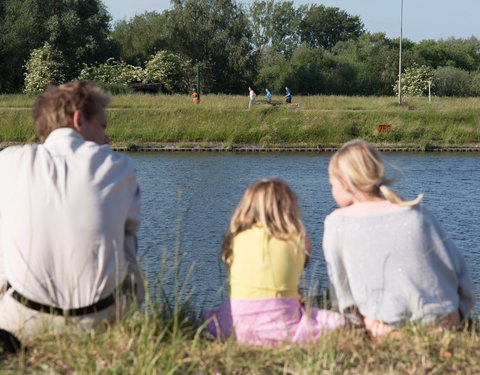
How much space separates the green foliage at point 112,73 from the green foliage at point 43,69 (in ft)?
4.36

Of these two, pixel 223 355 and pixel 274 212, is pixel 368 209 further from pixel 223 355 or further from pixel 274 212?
pixel 223 355

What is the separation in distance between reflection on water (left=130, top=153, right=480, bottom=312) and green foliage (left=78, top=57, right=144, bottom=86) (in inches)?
612

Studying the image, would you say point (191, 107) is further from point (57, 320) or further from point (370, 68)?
point (370, 68)

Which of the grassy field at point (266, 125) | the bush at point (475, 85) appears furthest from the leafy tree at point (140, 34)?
the grassy field at point (266, 125)

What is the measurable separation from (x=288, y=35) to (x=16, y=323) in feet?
315

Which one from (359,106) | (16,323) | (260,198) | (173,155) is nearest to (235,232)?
(260,198)

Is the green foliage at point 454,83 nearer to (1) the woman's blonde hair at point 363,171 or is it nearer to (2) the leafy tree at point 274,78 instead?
(2) the leafy tree at point 274,78

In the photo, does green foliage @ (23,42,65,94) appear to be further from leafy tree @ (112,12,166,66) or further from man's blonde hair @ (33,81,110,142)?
man's blonde hair @ (33,81,110,142)

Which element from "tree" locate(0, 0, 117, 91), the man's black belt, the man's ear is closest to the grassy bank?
the man's black belt

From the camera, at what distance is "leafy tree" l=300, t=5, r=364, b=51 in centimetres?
9931

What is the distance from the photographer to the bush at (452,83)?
6306cm

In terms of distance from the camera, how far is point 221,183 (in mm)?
22234

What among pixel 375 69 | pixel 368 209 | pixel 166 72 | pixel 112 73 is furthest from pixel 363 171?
pixel 375 69

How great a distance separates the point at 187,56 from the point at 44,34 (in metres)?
13.1
